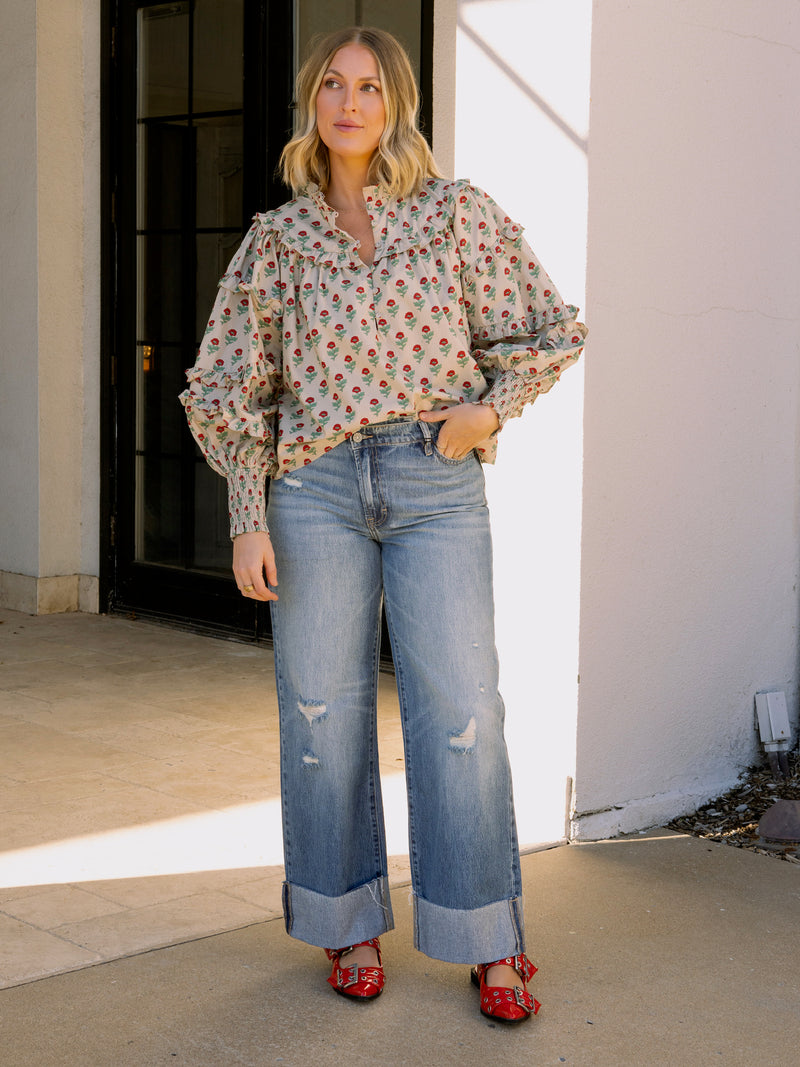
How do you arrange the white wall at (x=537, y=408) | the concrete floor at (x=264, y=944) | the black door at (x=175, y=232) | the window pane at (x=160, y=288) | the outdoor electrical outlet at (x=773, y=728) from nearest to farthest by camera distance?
1. the concrete floor at (x=264, y=944)
2. the white wall at (x=537, y=408)
3. the outdoor electrical outlet at (x=773, y=728)
4. the black door at (x=175, y=232)
5. the window pane at (x=160, y=288)

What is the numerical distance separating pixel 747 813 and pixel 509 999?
130cm

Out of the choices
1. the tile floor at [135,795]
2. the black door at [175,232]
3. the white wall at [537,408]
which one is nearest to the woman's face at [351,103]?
the white wall at [537,408]

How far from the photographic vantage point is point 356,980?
2391mm

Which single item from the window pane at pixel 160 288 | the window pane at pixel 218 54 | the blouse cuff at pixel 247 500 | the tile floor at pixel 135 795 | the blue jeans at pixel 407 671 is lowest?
the tile floor at pixel 135 795

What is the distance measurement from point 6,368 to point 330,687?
423 centimetres

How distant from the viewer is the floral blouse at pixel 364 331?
7.42 feet

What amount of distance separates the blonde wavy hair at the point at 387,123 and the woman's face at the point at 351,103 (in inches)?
0.5

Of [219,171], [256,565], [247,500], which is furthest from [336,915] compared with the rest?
[219,171]

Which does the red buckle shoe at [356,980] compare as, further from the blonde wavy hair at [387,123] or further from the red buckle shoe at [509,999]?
the blonde wavy hair at [387,123]

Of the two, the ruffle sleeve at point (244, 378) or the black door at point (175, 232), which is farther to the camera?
the black door at point (175, 232)

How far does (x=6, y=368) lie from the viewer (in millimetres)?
6137

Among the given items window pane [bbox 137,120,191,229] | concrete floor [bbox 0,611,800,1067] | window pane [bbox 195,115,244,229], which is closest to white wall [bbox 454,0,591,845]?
concrete floor [bbox 0,611,800,1067]

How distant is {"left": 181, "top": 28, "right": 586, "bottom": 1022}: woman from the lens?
2.28 metres

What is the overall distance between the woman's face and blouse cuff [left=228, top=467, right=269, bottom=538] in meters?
0.55
